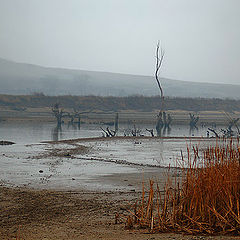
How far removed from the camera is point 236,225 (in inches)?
268

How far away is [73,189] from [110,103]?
85521mm

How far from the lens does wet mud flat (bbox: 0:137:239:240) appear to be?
7.54m

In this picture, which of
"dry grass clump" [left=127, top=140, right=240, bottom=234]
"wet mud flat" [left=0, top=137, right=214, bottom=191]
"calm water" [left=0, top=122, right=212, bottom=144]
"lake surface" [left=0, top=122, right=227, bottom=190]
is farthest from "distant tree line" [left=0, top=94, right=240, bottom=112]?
"dry grass clump" [left=127, top=140, right=240, bottom=234]

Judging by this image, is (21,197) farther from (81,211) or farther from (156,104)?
(156,104)

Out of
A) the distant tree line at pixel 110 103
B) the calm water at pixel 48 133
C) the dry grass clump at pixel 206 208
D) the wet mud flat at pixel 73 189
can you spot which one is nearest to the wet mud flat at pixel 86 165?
the wet mud flat at pixel 73 189

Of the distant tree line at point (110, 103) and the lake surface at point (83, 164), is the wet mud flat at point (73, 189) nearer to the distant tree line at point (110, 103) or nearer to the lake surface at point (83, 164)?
the lake surface at point (83, 164)

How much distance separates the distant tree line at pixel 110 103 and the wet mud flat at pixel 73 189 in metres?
70.5

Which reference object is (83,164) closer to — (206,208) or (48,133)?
(206,208)

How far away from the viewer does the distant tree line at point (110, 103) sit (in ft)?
303

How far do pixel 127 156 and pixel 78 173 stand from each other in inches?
225

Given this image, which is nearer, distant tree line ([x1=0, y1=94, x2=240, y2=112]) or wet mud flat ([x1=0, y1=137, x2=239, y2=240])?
wet mud flat ([x1=0, y1=137, x2=239, y2=240])

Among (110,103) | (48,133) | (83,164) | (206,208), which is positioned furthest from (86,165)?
(110,103)

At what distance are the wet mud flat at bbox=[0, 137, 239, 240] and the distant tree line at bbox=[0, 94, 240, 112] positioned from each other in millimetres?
70487

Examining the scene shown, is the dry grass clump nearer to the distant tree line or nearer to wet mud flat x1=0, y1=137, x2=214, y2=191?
wet mud flat x1=0, y1=137, x2=214, y2=191
